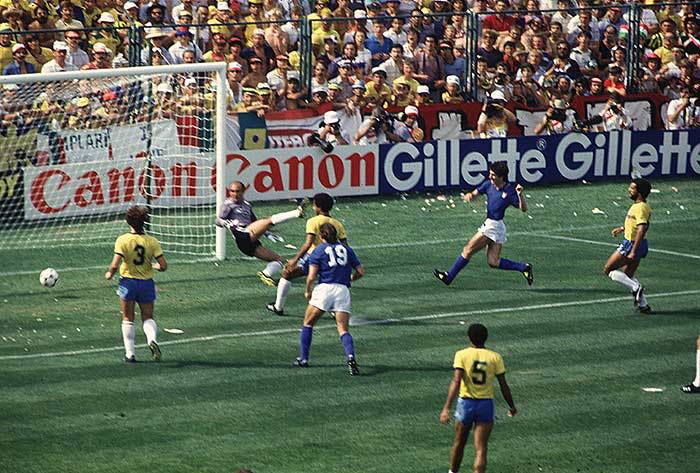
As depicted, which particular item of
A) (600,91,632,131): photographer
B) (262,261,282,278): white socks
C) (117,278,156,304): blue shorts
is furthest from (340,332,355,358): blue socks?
(600,91,632,131): photographer

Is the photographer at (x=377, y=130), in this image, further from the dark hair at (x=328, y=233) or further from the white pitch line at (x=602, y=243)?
the dark hair at (x=328, y=233)

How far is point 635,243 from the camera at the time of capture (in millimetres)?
20062

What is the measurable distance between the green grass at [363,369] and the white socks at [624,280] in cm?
43

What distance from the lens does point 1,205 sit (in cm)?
2459

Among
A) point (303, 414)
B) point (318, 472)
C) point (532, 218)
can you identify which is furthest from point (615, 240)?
point (318, 472)

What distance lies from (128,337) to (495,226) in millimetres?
6846

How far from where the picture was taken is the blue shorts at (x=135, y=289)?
17.1 m

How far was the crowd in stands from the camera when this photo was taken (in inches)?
1045

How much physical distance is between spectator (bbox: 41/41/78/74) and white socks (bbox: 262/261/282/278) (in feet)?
21.9

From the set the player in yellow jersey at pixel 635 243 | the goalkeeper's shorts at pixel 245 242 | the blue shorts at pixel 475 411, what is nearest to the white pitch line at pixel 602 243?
the player in yellow jersey at pixel 635 243

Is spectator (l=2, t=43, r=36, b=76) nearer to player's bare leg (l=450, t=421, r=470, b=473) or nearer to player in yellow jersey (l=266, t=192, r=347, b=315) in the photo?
player in yellow jersey (l=266, t=192, r=347, b=315)

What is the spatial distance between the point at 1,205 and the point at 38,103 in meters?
1.88

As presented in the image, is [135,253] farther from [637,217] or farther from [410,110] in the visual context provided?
[410,110]

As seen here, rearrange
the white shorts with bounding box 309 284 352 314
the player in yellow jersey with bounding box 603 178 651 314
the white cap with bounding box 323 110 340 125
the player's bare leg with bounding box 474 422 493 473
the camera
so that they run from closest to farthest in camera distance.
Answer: the player's bare leg with bounding box 474 422 493 473 < the white shorts with bounding box 309 284 352 314 < the player in yellow jersey with bounding box 603 178 651 314 < the camera < the white cap with bounding box 323 110 340 125
